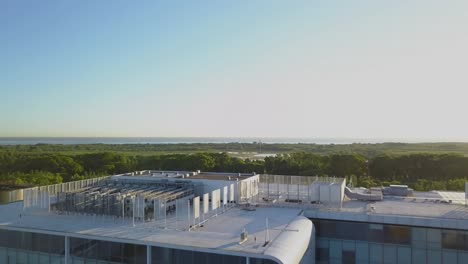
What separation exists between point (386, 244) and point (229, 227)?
1022cm

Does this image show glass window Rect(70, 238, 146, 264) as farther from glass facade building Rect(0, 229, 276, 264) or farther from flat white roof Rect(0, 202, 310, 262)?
flat white roof Rect(0, 202, 310, 262)

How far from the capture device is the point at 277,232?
20.1m

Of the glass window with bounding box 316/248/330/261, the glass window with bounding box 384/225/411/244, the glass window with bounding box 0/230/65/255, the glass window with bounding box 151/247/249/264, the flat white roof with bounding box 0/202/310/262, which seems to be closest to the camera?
the glass window with bounding box 151/247/249/264

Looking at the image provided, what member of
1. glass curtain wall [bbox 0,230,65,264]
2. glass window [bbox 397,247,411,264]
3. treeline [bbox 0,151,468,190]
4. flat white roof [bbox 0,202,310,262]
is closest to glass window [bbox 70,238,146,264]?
flat white roof [bbox 0,202,310,262]

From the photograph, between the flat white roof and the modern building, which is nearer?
the flat white roof

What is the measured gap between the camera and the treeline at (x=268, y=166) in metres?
67.6

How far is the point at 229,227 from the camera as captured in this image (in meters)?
21.6

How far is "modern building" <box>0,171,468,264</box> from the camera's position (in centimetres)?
1870

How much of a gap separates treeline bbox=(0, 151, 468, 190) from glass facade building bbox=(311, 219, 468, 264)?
137 feet

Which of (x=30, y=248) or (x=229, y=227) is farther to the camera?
(x=30, y=248)

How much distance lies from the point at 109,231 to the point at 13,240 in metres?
6.95

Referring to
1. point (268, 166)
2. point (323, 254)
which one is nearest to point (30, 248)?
point (323, 254)

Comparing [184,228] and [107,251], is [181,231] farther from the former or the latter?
[107,251]

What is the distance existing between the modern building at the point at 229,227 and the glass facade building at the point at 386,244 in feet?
0.19
